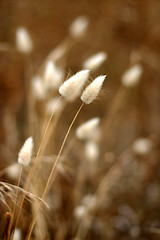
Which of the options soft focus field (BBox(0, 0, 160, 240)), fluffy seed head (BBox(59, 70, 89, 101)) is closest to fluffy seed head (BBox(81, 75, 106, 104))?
fluffy seed head (BBox(59, 70, 89, 101))

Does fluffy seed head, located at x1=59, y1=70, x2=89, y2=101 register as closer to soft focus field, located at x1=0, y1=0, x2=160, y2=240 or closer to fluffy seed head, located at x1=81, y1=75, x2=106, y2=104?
fluffy seed head, located at x1=81, y1=75, x2=106, y2=104

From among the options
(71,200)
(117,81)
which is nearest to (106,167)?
(71,200)

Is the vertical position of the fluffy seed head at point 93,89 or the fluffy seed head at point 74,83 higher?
the fluffy seed head at point 74,83

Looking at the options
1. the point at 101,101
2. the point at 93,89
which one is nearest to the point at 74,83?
the point at 93,89

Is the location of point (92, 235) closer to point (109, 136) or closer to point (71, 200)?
point (71, 200)

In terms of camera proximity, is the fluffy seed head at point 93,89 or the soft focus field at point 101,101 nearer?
the fluffy seed head at point 93,89

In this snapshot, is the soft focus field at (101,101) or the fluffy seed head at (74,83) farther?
the soft focus field at (101,101)

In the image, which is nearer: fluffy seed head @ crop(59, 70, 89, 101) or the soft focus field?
fluffy seed head @ crop(59, 70, 89, 101)

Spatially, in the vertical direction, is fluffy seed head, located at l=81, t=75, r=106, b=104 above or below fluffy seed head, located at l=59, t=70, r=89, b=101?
below

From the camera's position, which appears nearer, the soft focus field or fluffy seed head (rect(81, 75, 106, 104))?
fluffy seed head (rect(81, 75, 106, 104))

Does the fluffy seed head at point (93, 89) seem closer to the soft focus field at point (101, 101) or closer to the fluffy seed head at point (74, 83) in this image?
the fluffy seed head at point (74, 83)

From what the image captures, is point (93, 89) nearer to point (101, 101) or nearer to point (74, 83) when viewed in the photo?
point (74, 83)

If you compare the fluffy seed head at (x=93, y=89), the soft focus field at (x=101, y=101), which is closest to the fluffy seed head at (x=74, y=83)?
the fluffy seed head at (x=93, y=89)
